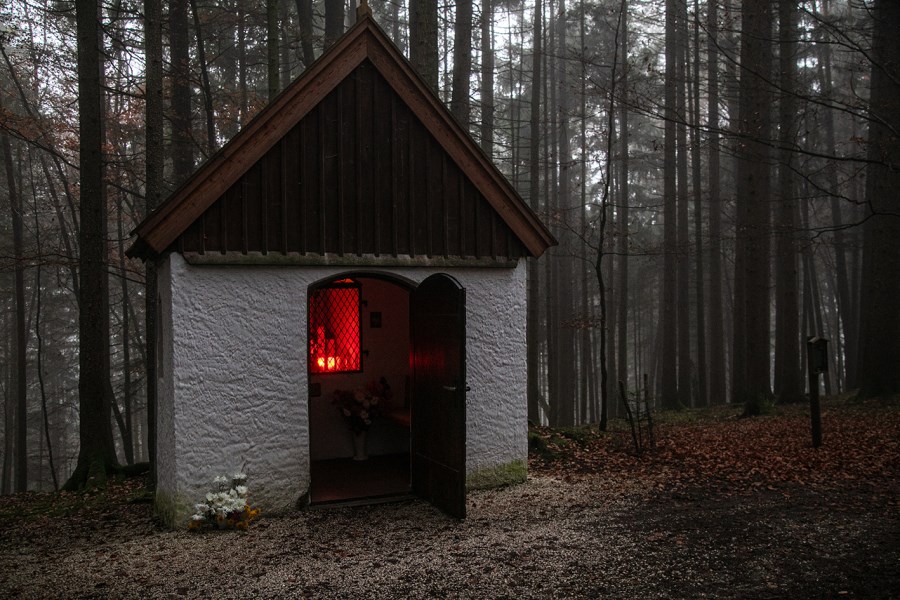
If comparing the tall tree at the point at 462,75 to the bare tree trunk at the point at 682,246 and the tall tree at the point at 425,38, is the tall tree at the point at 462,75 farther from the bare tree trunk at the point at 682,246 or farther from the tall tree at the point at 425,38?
the bare tree trunk at the point at 682,246

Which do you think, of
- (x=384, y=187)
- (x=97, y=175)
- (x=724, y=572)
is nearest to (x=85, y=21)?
(x=97, y=175)

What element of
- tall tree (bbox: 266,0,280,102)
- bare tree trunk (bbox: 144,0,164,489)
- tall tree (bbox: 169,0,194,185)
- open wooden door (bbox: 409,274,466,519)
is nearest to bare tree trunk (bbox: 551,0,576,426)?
tall tree (bbox: 169,0,194,185)

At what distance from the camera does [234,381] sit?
24.2 feet

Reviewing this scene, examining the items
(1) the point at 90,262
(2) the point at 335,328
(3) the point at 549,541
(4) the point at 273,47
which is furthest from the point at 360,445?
(4) the point at 273,47

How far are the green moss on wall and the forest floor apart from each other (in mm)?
146

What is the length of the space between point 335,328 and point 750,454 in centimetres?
658

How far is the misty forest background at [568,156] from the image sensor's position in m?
10.5

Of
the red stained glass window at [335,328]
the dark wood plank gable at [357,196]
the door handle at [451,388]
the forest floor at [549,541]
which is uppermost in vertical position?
the dark wood plank gable at [357,196]

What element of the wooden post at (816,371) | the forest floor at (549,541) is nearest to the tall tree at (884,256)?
the forest floor at (549,541)

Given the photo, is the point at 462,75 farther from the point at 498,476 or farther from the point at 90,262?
the point at 498,476

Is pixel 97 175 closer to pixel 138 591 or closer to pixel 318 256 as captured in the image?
pixel 318 256

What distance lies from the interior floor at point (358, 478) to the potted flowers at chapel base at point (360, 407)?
0.32 meters

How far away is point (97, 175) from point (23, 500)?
4.96m

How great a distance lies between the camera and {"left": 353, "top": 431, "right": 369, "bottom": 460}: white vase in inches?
420
